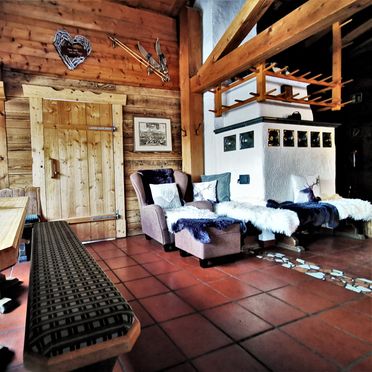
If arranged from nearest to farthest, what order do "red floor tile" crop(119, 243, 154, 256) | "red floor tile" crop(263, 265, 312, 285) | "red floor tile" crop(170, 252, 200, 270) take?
"red floor tile" crop(263, 265, 312, 285) → "red floor tile" crop(170, 252, 200, 270) → "red floor tile" crop(119, 243, 154, 256)

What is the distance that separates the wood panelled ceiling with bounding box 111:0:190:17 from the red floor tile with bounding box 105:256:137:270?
12.3ft

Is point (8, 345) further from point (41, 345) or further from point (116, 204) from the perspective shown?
point (116, 204)

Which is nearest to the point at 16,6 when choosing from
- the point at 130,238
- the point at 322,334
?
the point at 130,238

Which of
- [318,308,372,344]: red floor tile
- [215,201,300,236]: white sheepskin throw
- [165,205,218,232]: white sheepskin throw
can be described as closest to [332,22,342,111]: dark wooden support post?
[215,201,300,236]: white sheepskin throw

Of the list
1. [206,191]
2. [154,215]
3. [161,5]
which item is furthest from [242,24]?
[154,215]

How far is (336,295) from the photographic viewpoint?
2.07 m

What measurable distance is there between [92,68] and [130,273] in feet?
9.86

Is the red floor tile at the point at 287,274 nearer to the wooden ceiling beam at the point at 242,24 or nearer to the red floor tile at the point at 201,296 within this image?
the red floor tile at the point at 201,296

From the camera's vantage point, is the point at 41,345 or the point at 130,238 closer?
the point at 41,345

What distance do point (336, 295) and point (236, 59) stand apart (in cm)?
285

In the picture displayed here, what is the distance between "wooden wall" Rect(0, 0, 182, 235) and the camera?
3.55 m

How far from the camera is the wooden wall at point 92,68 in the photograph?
11.6 ft

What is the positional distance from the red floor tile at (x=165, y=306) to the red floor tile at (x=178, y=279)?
0.18m

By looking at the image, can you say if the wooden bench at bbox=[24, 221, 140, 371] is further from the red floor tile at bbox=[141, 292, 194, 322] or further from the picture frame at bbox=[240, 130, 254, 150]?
the picture frame at bbox=[240, 130, 254, 150]
